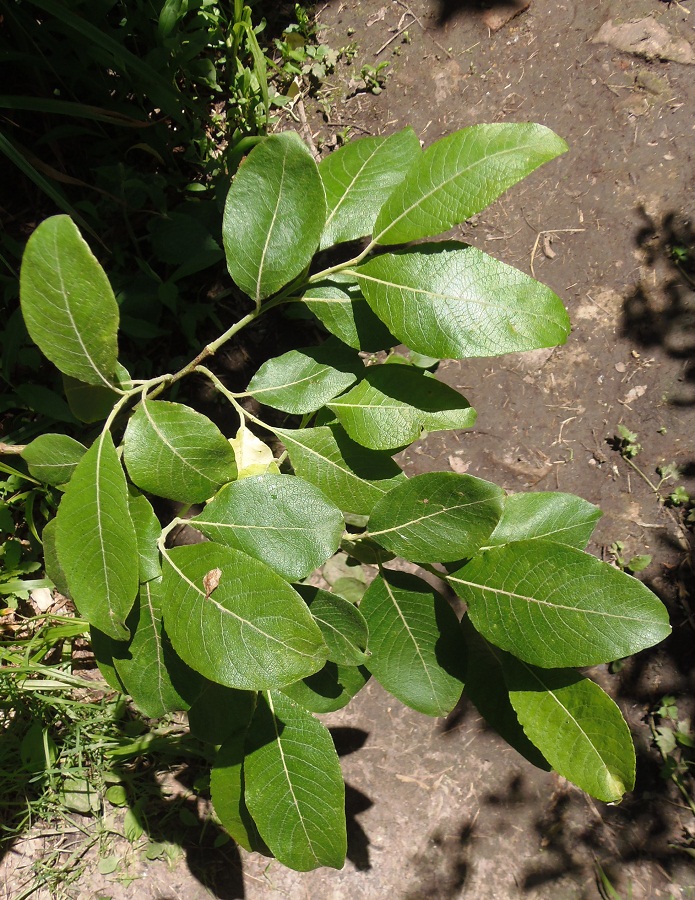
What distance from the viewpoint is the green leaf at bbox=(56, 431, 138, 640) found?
1021 mm

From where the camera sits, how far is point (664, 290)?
8.27 ft

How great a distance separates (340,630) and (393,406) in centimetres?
44

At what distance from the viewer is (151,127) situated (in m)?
2.26

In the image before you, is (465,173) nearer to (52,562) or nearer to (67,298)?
(67,298)

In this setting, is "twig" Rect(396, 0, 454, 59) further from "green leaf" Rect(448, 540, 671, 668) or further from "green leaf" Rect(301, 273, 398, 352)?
"green leaf" Rect(448, 540, 671, 668)

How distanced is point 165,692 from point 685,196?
8.37 ft

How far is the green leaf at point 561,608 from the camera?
1047 millimetres

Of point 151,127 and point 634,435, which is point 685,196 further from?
point 151,127

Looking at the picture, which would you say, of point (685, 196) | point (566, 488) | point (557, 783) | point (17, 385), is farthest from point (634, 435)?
point (17, 385)

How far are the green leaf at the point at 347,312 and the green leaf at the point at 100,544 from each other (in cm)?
49

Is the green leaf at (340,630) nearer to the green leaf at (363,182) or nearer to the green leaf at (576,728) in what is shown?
the green leaf at (576,728)

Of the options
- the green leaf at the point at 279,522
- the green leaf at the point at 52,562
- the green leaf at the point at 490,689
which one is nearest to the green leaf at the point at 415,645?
the green leaf at the point at 490,689

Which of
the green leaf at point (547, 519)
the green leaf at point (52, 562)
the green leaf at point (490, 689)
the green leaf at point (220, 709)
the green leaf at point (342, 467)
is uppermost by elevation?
the green leaf at point (342, 467)

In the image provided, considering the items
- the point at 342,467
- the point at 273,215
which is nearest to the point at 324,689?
the point at 342,467
